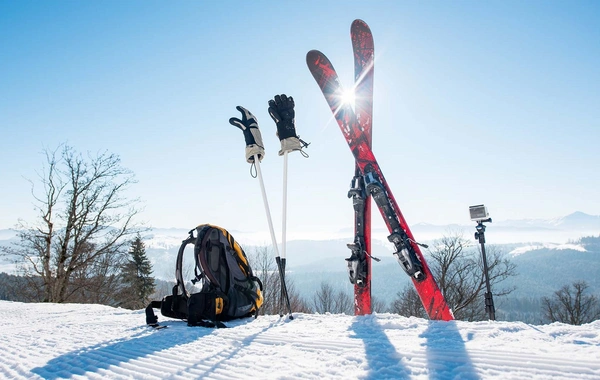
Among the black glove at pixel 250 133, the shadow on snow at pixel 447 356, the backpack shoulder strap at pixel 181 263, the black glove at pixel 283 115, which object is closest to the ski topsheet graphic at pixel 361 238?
the black glove at pixel 283 115

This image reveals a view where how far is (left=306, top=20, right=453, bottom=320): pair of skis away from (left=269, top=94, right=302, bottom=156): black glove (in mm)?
921

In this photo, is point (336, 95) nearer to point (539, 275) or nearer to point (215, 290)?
point (215, 290)

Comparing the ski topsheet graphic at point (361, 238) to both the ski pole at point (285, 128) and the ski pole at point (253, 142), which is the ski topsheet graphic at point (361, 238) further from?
the ski pole at point (253, 142)

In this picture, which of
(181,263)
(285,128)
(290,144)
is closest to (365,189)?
(290,144)

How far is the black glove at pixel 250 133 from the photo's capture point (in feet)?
13.2

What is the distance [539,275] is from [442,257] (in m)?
208

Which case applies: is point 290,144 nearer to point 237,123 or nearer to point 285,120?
point 285,120

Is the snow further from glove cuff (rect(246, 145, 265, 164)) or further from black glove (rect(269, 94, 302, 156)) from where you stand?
black glove (rect(269, 94, 302, 156))

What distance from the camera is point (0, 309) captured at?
633 centimetres

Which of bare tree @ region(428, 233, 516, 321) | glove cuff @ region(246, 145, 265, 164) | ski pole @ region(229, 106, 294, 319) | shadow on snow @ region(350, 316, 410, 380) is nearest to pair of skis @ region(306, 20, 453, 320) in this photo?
ski pole @ region(229, 106, 294, 319)

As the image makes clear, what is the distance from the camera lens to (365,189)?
4.19 metres

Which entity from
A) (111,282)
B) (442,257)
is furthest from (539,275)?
(111,282)

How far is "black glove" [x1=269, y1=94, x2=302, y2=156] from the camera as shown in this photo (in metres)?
4.08

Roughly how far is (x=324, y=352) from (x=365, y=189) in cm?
265
